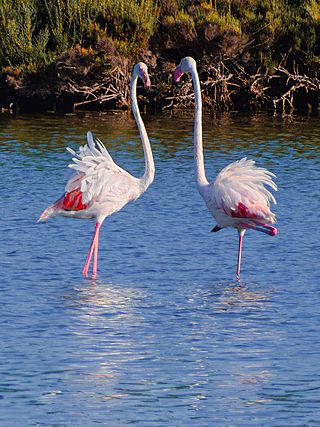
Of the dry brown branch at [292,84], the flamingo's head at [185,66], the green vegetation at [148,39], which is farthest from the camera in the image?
the dry brown branch at [292,84]

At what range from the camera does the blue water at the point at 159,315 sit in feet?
19.7

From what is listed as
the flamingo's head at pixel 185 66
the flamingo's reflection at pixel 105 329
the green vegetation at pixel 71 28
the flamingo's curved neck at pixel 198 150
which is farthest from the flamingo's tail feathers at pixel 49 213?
the green vegetation at pixel 71 28

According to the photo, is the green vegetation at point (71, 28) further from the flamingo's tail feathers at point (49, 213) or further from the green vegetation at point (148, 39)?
the flamingo's tail feathers at point (49, 213)

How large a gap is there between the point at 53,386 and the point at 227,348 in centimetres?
138

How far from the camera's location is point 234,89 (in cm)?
2314

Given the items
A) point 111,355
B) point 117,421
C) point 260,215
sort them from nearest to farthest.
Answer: point 117,421 < point 111,355 < point 260,215

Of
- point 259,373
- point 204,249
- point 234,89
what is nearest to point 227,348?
point 259,373

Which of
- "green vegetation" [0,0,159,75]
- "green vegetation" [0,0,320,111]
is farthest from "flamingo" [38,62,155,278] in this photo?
"green vegetation" [0,0,159,75]

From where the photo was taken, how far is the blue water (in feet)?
19.7

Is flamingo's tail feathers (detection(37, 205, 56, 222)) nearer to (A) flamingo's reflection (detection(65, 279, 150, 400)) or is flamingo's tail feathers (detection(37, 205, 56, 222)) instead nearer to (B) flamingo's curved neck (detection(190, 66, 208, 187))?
(A) flamingo's reflection (detection(65, 279, 150, 400))

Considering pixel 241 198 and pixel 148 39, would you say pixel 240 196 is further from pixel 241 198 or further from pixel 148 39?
pixel 148 39

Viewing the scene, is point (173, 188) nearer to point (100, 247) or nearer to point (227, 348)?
point (100, 247)

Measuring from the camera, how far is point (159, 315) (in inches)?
314

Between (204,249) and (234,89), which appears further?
(234,89)
